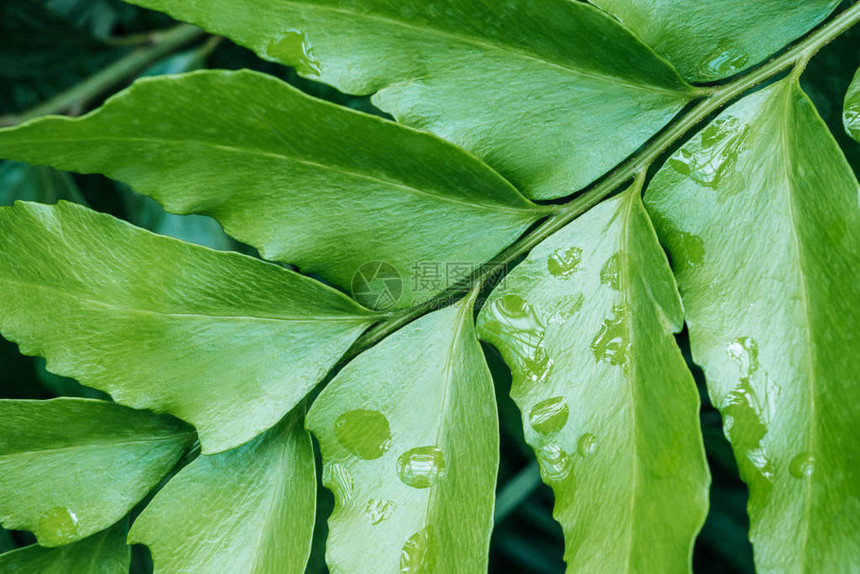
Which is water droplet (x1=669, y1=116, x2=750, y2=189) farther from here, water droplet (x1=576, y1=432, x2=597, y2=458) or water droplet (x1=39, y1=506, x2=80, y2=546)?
water droplet (x1=39, y1=506, x2=80, y2=546)

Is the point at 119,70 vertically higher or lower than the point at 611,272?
higher

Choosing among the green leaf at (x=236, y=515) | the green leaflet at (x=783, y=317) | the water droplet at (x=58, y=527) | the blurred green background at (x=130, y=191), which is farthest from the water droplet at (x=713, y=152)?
the water droplet at (x=58, y=527)

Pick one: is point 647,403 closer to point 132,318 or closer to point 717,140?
point 717,140

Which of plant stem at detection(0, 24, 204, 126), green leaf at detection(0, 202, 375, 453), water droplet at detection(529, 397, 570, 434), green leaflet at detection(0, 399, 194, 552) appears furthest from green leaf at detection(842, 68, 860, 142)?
plant stem at detection(0, 24, 204, 126)

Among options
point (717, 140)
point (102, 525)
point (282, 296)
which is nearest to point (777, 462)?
point (717, 140)

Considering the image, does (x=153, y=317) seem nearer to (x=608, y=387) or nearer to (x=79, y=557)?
(x=79, y=557)

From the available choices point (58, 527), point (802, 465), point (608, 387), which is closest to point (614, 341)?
point (608, 387)
